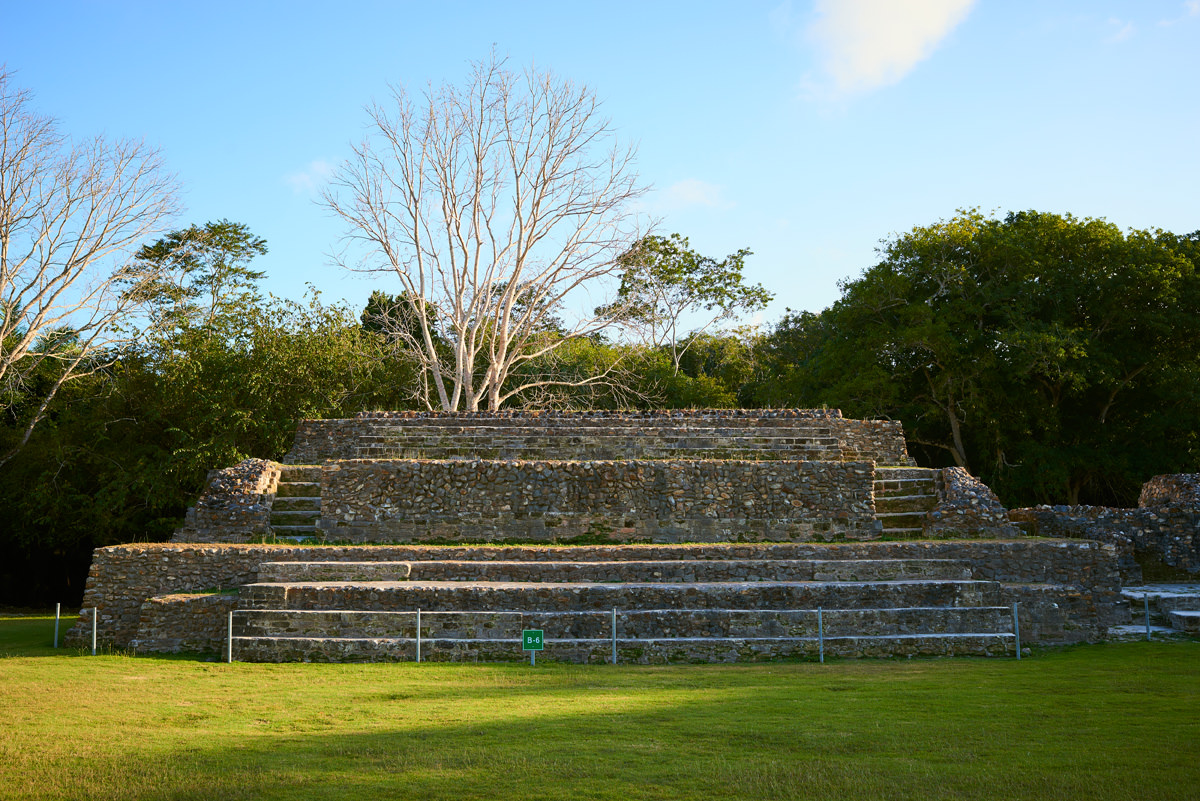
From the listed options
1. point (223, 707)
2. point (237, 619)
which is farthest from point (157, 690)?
point (237, 619)

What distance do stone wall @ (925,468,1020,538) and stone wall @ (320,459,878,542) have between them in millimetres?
1075

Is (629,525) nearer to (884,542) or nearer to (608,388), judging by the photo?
(884,542)

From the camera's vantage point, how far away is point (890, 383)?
24766mm

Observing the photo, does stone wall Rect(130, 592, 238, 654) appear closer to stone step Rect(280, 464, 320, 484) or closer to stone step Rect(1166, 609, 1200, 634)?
stone step Rect(280, 464, 320, 484)

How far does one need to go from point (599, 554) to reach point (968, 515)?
6065mm

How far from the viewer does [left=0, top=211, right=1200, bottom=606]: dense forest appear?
2161cm

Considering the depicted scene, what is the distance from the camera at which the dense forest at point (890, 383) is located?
21.6 metres

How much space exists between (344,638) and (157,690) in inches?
92.1

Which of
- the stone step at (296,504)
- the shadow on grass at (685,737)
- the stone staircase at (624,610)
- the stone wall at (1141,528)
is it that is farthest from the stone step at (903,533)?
the stone step at (296,504)

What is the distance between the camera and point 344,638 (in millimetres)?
10977

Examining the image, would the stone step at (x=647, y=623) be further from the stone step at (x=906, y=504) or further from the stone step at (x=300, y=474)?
the stone step at (x=300, y=474)

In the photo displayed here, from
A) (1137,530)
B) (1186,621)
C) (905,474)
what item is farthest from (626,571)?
(1137,530)

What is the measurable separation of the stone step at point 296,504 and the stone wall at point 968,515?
1013cm

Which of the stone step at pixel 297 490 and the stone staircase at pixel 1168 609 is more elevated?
the stone step at pixel 297 490
